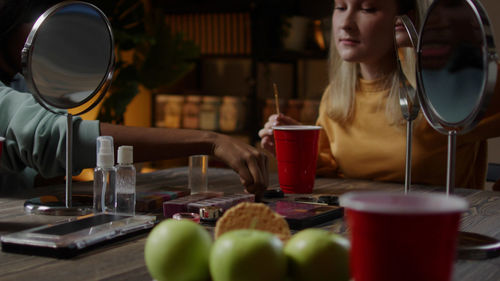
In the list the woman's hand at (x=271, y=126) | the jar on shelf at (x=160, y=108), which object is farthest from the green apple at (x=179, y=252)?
the jar on shelf at (x=160, y=108)

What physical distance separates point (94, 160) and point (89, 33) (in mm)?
298

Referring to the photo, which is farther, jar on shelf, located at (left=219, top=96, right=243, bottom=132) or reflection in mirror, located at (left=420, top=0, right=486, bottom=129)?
jar on shelf, located at (left=219, top=96, right=243, bottom=132)

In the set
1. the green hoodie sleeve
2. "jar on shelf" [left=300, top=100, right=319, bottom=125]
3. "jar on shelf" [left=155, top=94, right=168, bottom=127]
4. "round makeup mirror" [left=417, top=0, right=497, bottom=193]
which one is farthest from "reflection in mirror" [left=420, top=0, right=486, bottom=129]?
"jar on shelf" [left=155, top=94, right=168, bottom=127]

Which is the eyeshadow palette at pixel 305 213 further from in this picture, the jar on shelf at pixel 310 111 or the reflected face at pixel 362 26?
the jar on shelf at pixel 310 111

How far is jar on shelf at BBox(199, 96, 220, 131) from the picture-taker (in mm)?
3816

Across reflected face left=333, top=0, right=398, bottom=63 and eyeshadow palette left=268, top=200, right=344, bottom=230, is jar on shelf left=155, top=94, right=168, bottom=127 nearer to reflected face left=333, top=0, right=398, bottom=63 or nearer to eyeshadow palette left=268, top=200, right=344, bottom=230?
reflected face left=333, top=0, right=398, bottom=63

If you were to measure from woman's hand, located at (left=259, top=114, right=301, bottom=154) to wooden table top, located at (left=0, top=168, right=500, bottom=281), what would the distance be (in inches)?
5.2

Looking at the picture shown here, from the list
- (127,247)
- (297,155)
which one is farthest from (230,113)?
(127,247)

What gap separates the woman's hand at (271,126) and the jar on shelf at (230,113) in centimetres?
208

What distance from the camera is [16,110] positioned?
49.6 inches

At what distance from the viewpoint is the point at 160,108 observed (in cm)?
403

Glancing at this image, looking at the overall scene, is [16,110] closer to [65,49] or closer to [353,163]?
[65,49]

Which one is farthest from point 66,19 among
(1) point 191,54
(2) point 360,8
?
(1) point 191,54

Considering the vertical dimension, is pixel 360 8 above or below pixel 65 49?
above
